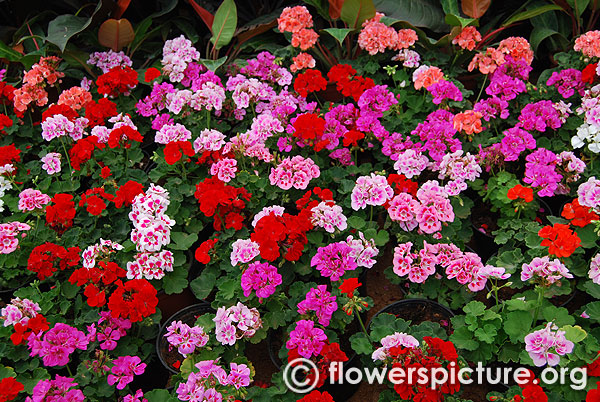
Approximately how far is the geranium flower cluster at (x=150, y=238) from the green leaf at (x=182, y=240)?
8 cm

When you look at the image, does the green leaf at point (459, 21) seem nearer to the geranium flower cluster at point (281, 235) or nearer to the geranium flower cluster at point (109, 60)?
the geranium flower cluster at point (281, 235)

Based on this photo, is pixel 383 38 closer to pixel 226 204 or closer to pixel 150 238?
pixel 226 204

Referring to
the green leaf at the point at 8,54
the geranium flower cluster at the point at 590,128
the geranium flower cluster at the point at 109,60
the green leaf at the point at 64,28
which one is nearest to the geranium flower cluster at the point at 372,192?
the geranium flower cluster at the point at 590,128

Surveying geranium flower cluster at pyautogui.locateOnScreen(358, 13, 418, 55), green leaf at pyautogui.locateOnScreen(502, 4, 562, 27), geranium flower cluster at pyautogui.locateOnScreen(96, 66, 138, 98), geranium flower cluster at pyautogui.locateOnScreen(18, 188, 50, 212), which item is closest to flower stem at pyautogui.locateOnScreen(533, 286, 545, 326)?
geranium flower cluster at pyautogui.locateOnScreen(358, 13, 418, 55)

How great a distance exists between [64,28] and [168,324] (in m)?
2.34

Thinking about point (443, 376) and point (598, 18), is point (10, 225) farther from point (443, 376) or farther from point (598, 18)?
point (598, 18)

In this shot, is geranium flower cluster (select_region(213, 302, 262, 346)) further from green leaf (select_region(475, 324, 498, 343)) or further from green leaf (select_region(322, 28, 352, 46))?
green leaf (select_region(322, 28, 352, 46))

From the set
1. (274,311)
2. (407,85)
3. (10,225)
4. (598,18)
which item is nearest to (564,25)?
(598,18)

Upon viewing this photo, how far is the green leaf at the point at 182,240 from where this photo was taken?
8.32 ft

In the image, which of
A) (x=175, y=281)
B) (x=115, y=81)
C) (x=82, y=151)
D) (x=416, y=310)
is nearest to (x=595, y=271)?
(x=416, y=310)

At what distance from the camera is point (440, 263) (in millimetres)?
2299

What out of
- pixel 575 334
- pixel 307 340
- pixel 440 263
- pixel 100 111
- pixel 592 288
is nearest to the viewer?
pixel 575 334

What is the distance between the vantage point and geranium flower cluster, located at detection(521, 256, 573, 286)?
2.08m

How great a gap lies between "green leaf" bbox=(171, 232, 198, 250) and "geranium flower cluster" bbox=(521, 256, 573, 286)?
1.48 meters
